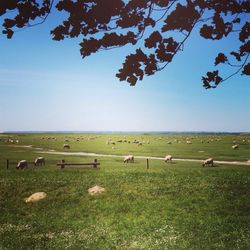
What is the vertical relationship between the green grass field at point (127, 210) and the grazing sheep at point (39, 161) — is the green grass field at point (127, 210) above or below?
below

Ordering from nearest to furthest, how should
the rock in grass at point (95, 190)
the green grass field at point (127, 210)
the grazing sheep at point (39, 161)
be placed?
the green grass field at point (127, 210), the rock in grass at point (95, 190), the grazing sheep at point (39, 161)

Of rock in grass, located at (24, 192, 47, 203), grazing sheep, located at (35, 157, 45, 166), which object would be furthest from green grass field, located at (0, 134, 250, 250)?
grazing sheep, located at (35, 157, 45, 166)

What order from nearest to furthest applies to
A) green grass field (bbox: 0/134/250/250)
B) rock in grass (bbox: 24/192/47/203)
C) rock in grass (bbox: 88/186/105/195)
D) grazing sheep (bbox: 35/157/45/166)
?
green grass field (bbox: 0/134/250/250) < rock in grass (bbox: 24/192/47/203) < rock in grass (bbox: 88/186/105/195) < grazing sheep (bbox: 35/157/45/166)

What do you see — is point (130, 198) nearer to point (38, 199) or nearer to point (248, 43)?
point (38, 199)

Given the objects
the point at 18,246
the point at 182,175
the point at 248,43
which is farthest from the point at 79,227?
the point at 248,43

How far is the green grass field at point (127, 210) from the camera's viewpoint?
21906 mm

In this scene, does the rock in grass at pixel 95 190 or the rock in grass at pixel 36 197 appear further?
the rock in grass at pixel 95 190

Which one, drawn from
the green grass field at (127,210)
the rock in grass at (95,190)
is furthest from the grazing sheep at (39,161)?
the rock in grass at (95,190)

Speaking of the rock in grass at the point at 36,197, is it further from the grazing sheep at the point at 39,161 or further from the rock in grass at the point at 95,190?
the grazing sheep at the point at 39,161

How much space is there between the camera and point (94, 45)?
6223 millimetres

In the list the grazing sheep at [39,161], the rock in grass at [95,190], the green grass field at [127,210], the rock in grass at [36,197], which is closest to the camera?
the green grass field at [127,210]

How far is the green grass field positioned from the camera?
2191 cm

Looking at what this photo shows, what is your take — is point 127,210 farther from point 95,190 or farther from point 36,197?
point 36,197

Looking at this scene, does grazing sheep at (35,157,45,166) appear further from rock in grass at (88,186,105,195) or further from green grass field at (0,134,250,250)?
rock in grass at (88,186,105,195)
